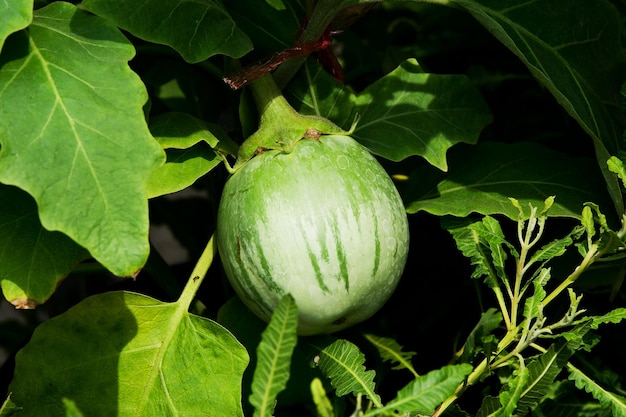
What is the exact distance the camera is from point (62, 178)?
2.52 ft

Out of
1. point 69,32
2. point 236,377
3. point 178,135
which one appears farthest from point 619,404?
point 69,32

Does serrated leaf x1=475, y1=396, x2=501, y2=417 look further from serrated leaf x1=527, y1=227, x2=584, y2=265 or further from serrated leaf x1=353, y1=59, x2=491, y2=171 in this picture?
serrated leaf x1=353, y1=59, x2=491, y2=171

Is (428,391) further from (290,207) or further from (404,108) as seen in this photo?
(404,108)

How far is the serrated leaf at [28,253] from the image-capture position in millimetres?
866

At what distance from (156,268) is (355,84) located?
1.53ft

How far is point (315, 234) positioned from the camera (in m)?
0.85

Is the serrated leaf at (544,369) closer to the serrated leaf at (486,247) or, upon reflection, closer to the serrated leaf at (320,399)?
the serrated leaf at (486,247)

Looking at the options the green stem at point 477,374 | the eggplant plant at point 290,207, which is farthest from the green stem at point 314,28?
the green stem at point 477,374

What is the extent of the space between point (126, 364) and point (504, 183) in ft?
1.59

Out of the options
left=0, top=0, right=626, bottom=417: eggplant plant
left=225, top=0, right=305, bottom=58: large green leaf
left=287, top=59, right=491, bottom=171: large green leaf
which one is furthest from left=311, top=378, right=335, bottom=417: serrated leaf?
left=225, top=0, right=305, bottom=58: large green leaf

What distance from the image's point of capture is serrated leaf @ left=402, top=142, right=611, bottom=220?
100 centimetres

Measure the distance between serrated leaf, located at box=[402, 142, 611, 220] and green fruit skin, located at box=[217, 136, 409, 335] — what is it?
0.13 metres

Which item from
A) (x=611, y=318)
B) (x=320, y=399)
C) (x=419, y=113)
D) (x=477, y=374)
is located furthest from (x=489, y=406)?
(x=419, y=113)

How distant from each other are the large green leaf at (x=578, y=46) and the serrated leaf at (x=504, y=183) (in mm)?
57
